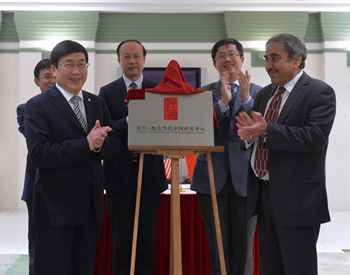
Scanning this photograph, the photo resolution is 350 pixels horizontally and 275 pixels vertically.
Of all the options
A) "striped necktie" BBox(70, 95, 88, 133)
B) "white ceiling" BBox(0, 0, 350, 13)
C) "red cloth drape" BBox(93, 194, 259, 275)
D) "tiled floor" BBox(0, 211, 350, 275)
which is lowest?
"tiled floor" BBox(0, 211, 350, 275)

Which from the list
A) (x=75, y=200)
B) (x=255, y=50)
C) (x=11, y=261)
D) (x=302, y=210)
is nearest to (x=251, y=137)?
(x=302, y=210)

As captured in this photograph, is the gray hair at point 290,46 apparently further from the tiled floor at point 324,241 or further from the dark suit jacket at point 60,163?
the tiled floor at point 324,241

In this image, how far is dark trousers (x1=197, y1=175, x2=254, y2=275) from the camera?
2475mm

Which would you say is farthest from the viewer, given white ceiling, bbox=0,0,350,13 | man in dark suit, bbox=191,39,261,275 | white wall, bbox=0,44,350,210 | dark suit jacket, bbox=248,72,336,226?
white wall, bbox=0,44,350,210

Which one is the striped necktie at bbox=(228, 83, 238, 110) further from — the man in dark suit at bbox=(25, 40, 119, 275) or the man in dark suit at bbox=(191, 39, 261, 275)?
the man in dark suit at bbox=(25, 40, 119, 275)

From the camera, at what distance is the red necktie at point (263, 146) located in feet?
7.00

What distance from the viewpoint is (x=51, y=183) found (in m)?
1.99

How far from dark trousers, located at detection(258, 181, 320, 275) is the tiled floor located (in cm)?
166

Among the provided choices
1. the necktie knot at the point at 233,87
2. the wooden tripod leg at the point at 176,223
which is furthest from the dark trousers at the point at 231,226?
the necktie knot at the point at 233,87

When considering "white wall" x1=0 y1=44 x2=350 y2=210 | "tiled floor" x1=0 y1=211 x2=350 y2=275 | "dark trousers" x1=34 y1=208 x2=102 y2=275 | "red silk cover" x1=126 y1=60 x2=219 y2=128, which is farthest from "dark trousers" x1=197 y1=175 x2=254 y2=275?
"white wall" x1=0 y1=44 x2=350 y2=210

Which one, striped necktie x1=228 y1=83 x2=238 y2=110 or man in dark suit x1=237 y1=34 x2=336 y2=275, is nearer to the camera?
man in dark suit x1=237 y1=34 x2=336 y2=275

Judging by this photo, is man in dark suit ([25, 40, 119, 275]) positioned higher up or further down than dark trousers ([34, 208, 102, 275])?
higher up

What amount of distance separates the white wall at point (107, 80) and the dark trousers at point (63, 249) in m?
4.79

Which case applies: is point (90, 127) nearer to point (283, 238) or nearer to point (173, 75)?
point (173, 75)
